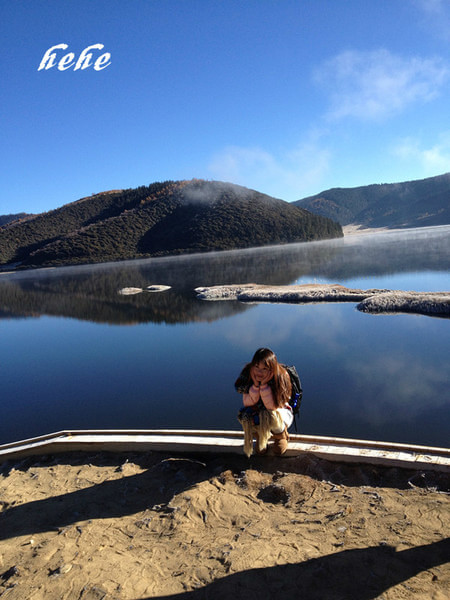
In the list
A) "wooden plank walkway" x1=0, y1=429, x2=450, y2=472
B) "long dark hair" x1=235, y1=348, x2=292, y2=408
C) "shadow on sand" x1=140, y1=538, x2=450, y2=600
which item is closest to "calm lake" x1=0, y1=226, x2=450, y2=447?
"wooden plank walkway" x1=0, y1=429, x2=450, y2=472

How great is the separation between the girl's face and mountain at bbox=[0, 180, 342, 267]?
8362cm

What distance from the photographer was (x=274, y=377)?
4.18m

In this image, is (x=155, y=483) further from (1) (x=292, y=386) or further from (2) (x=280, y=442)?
(1) (x=292, y=386)

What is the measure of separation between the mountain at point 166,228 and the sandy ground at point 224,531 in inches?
3298

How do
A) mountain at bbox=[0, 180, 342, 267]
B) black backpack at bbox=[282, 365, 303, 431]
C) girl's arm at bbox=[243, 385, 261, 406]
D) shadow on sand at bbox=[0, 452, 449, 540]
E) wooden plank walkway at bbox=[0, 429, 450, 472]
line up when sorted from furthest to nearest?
mountain at bbox=[0, 180, 342, 267] → black backpack at bbox=[282, 365, 303, 431] → girl's arm at bbox=[243, 385, 261, 406] → wooden plank walkway at bbox=[0, 429, 450, 472] → shadow on sand at bbox=[0, 452, 449, 540]

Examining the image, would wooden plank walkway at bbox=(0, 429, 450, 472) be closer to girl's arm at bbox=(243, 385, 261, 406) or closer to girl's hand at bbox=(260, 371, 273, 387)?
girl's arm at bbox=(243, 385, 261, 406)

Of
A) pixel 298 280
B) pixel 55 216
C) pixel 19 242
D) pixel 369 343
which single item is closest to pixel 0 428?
pixel 369 343

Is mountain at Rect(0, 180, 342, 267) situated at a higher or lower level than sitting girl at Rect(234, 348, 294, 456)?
higher

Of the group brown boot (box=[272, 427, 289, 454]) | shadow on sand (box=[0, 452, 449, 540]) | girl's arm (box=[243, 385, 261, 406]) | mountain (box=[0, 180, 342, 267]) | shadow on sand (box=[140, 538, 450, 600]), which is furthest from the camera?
mountain (box=[0, 180, 342, 267])

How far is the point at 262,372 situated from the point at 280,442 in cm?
95

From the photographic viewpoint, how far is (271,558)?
2.90m

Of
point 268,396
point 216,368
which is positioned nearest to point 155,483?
point 268,396

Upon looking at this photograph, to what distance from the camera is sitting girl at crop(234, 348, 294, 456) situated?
4.15m

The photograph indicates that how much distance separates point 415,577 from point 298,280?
27302 millimetres
